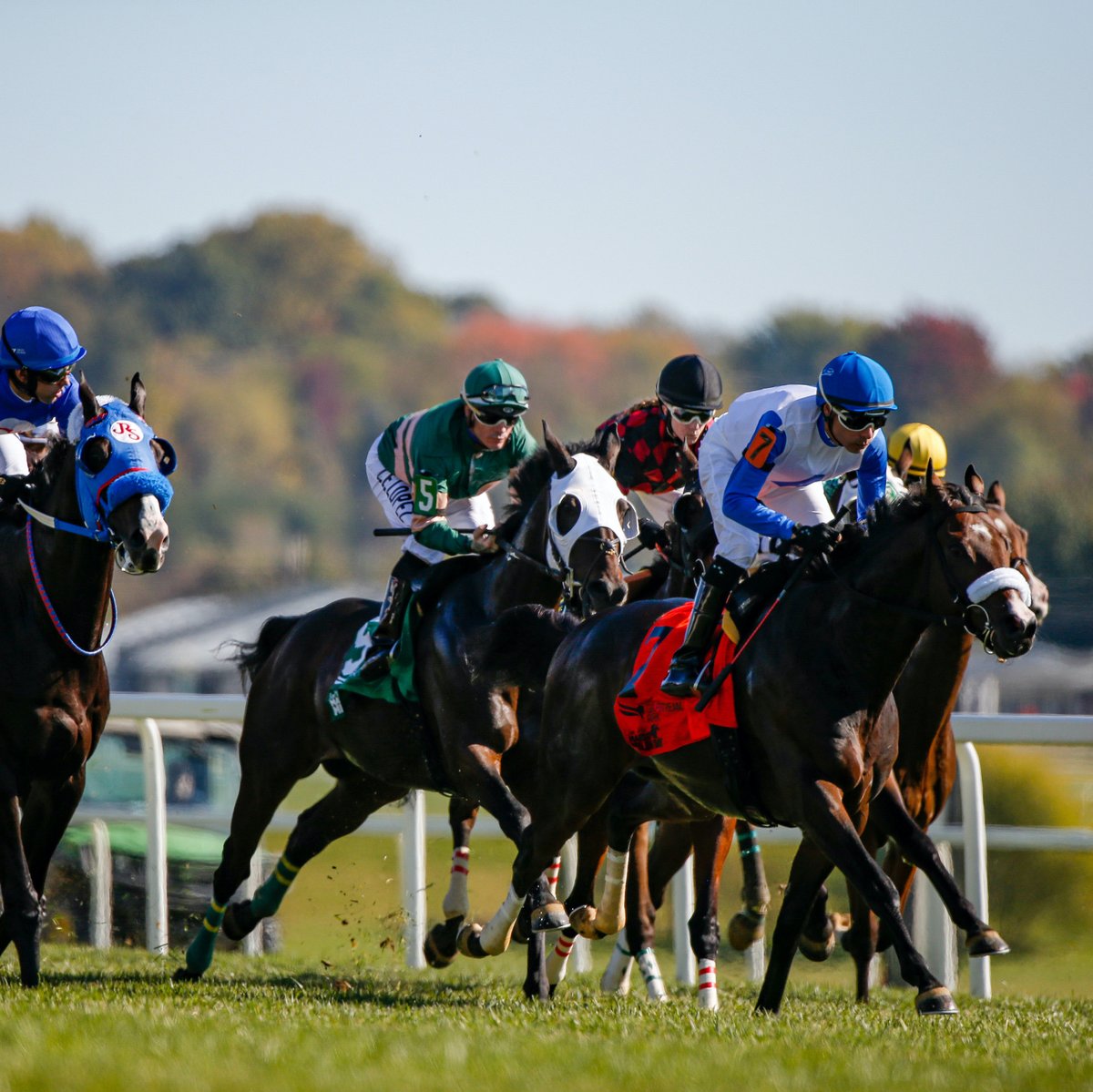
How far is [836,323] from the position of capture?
111 feet

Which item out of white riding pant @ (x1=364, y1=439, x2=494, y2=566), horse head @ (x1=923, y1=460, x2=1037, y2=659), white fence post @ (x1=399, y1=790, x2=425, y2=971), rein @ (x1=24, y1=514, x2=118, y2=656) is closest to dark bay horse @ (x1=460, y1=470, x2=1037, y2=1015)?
horse head @ (x1=923, y1=460, x2=1037, y2=659)

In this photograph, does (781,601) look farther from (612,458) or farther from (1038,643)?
(1038,643)

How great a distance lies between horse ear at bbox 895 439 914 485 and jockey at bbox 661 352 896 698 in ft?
4.23

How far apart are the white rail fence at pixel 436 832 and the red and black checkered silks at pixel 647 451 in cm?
162

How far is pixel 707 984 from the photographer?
6520 millimetres

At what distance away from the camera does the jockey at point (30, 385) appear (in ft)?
21.7

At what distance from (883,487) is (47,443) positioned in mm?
2939

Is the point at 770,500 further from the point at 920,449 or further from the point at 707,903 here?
the point at 920,449

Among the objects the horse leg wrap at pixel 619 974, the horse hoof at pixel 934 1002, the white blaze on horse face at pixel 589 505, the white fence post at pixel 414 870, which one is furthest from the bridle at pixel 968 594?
the white fence post at pixel 414 870

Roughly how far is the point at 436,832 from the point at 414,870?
0.41 meters

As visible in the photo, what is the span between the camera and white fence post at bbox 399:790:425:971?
859 cm

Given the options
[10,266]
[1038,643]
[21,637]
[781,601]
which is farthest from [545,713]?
[10,266]

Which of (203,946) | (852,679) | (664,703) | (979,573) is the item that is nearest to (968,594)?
(979,573)

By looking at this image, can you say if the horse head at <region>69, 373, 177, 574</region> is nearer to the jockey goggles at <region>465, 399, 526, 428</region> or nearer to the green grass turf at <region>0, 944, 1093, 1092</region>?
the jockey goggles at <region>465, 399, 526, 428</region>
